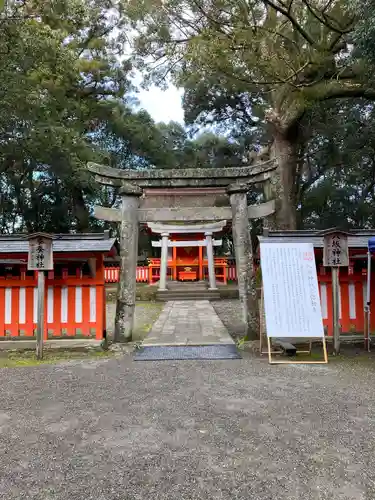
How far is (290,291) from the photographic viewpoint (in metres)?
5.94

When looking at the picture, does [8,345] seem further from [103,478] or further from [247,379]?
[103,478]

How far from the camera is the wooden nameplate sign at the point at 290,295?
563cm

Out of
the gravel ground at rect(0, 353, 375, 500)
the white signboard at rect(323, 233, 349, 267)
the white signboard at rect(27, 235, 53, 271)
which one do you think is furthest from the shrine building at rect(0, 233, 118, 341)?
the white signboard at rect(323, 233, 349, 267)

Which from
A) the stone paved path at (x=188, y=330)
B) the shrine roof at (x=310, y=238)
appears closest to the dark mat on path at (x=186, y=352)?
the stone paved path at (x=188, y=330)

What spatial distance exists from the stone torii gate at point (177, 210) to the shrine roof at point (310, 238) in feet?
1.97

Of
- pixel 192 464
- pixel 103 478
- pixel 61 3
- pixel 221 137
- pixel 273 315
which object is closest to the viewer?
pixel 103 478

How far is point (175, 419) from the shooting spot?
11.6 ft

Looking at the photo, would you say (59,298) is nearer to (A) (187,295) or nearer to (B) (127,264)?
(B) (127,264)

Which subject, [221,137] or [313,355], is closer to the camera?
[313,355]

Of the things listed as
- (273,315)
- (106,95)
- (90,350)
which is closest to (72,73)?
(106,95)

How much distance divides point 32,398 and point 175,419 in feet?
5.76

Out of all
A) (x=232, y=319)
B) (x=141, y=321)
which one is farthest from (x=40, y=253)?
(x=232, y=319)

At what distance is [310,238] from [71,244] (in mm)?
4734

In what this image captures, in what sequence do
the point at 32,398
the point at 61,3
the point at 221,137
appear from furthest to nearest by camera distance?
the point at 221,137, the point at 61,3, the point at 32,398
